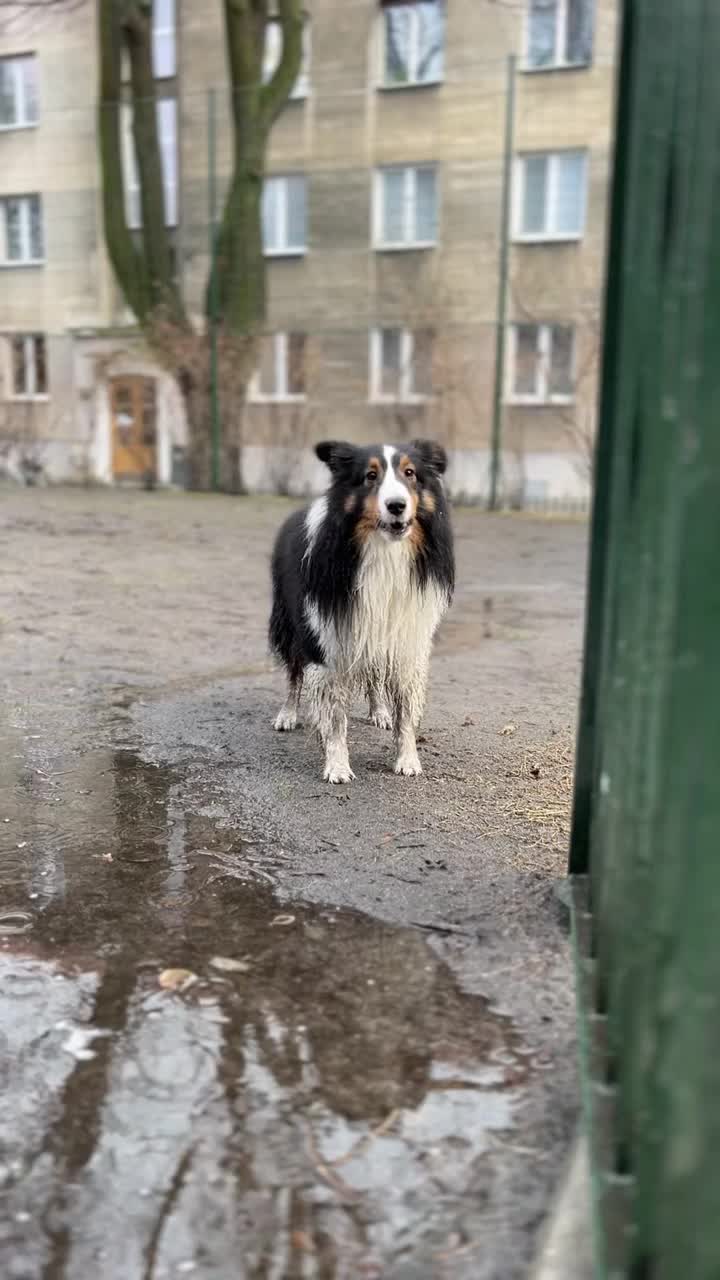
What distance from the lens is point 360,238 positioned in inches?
942

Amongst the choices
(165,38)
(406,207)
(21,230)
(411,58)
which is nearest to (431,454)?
(406,207)

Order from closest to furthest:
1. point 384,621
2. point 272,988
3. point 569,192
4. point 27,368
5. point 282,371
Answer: point 272,988 < point 384,621 < point 569,192 < point 282,371 < point 27,368

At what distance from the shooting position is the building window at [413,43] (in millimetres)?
22828

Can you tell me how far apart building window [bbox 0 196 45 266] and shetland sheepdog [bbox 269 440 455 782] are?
25.5m

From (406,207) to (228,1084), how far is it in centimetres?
2330

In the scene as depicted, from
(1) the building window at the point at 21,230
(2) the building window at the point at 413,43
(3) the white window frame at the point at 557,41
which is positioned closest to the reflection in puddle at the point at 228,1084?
(3) the white window frame at the point at 557,41

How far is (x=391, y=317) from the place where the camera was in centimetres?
2352

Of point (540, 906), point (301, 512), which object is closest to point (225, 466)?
point (301, 512)

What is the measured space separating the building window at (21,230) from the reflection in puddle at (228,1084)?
2704 centimetres

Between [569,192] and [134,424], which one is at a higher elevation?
[569,192]

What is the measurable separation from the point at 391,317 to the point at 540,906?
21352 mm

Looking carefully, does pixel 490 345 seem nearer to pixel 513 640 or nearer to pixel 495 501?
pixel 495 501

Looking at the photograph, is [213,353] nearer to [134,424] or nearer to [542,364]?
[134,424]

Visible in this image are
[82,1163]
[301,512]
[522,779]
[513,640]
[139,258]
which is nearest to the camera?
[82,1163]
